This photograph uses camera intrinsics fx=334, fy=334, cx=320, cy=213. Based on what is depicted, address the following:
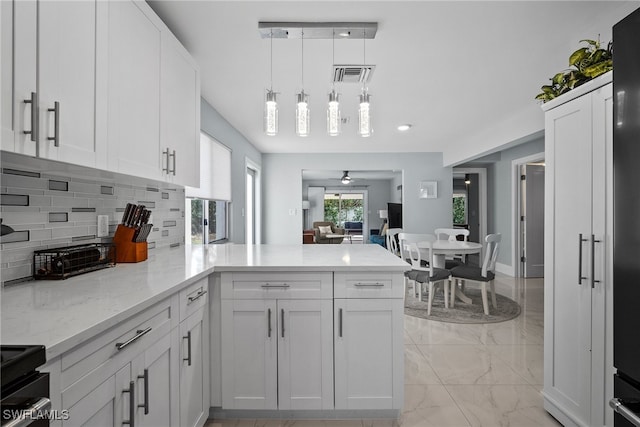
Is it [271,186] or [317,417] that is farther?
[271,186]

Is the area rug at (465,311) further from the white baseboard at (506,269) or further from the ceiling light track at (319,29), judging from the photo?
the ceiling light track at (319,29)

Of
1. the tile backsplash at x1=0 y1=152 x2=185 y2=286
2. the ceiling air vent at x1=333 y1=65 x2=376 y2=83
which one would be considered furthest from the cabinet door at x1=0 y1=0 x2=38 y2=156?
the ceiling air vent at x1=333 y1=65 x2=376 y2=83

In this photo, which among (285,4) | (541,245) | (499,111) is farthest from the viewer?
(541,245)

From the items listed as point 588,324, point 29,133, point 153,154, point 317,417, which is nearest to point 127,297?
point 29,133

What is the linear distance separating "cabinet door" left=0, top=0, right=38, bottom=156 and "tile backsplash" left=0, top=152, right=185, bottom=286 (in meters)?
0.13

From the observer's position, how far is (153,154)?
5.93 feet

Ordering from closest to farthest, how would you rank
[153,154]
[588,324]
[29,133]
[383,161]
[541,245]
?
[29,133], [588,324], [153,154], [541,245], [383,161]

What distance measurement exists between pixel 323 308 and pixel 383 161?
547 centimetres

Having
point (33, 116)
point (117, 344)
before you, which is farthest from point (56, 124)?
point (117, 344)

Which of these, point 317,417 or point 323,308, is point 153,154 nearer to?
point 323,308

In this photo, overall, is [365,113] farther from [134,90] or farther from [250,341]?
[250,341]

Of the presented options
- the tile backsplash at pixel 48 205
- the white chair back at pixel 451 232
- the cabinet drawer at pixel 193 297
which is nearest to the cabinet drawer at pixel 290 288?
the cabinet drawer at pixel 193 297

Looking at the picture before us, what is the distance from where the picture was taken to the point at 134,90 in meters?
1.62

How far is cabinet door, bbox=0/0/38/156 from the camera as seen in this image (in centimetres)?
98
